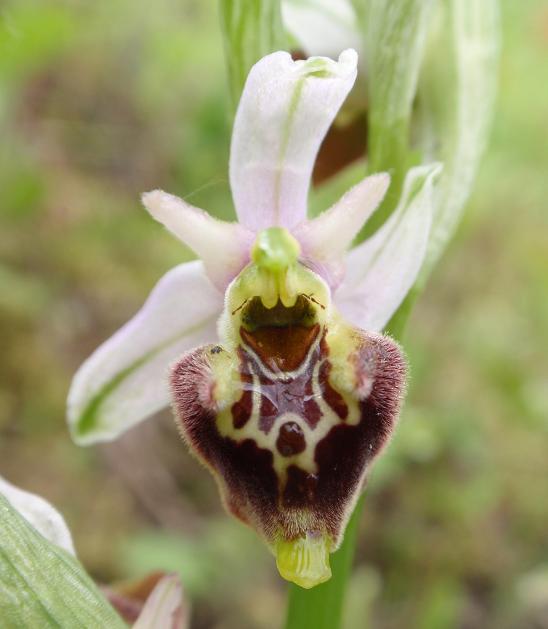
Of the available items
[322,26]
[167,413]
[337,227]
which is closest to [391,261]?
[337,227]

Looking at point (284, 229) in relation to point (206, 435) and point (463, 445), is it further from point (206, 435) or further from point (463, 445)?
point (463, 445)

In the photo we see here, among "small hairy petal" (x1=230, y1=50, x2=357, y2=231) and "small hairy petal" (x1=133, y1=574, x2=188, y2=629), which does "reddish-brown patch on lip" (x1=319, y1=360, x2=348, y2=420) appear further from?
"small hairy petal" (x1=133, y1=574, x2=188, y2=629)

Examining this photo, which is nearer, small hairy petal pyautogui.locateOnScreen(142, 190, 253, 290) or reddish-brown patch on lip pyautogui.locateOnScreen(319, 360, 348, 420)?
reddish-brown patch on lip pyautogui.locateOnScreen(319, 360, 348, 420)

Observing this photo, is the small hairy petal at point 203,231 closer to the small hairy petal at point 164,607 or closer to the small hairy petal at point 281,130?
the small hairy petal at point 281,130

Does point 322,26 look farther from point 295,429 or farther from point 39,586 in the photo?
point 39,586

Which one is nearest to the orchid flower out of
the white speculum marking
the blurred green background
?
the white speculum marking

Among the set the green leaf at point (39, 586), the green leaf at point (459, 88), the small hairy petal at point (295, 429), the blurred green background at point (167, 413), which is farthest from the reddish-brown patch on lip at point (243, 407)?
the blurred green background at point (167, 413)
